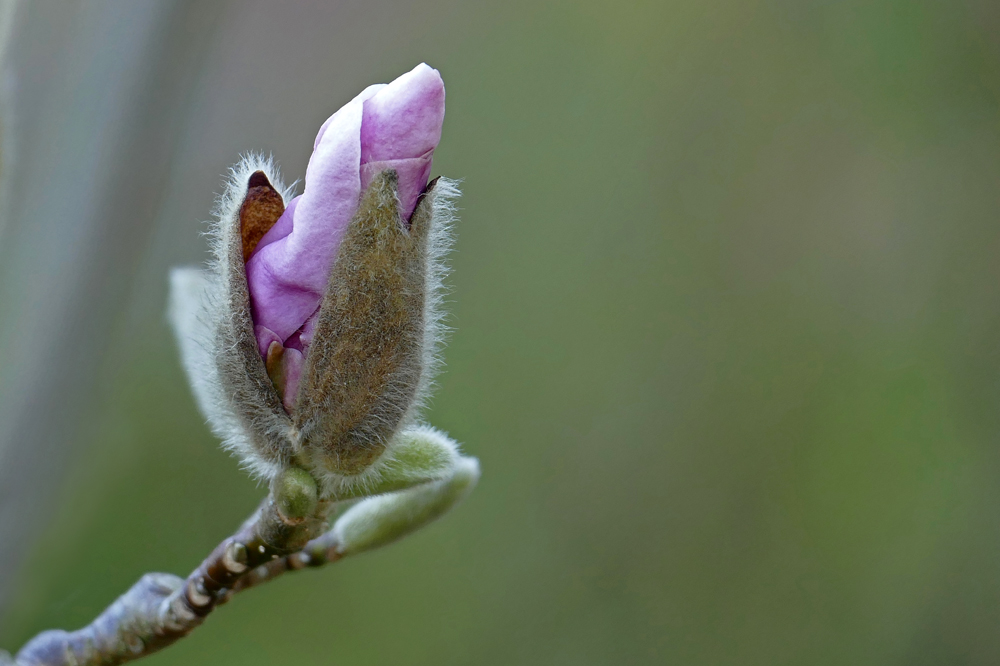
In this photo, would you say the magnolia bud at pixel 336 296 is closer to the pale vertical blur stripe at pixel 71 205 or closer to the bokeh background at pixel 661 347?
the pale vertical blur stripe at pixel 71 205

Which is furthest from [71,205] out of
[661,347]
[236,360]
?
[661,347]

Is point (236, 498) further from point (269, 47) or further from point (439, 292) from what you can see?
point (439, 292)

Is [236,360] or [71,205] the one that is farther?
[71,205]

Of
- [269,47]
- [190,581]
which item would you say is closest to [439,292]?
[190,581]

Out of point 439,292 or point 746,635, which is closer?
point 439,292

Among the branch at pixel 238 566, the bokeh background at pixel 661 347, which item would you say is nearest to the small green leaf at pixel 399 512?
the branch at pixel 238 566

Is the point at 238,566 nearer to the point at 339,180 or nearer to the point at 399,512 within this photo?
the point at 399,512
